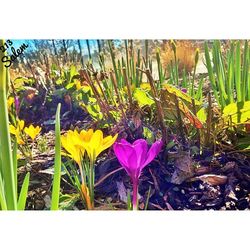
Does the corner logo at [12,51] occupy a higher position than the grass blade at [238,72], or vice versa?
the corner logo at [12,51]

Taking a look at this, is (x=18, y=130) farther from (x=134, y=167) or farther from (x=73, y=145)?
(x=134, y=167)

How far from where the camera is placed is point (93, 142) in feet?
2.87

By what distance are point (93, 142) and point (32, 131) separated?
13 cm

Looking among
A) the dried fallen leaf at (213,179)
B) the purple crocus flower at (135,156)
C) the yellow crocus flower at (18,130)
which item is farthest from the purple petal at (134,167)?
the yellow crocus flower at (18,130)

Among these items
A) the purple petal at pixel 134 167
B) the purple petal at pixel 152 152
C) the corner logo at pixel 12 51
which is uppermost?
the corner logo at pixel 12 51

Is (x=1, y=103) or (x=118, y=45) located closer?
(x=1, y=103)

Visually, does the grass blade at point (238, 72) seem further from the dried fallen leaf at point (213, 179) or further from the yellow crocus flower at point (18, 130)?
the yellow crocus flower at point (18, 130)

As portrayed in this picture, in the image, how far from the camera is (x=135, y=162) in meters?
0.86

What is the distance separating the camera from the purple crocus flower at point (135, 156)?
86cm

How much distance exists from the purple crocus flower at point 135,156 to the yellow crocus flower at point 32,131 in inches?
6.5

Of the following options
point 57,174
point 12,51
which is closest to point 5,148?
point 57,174
